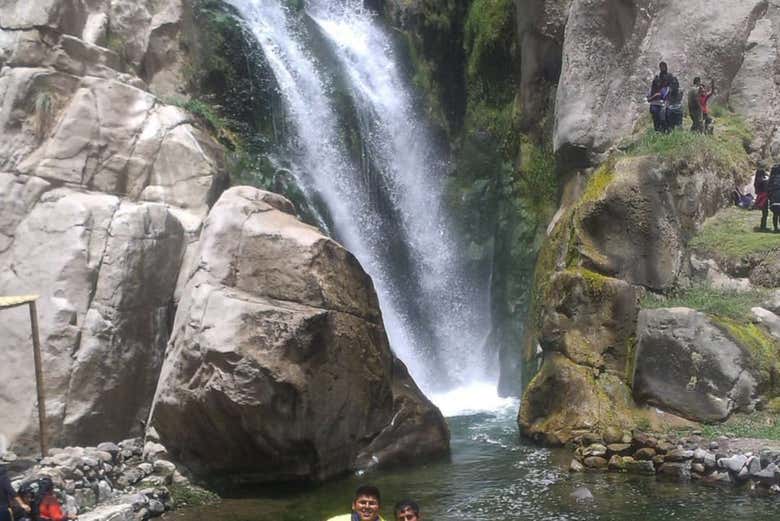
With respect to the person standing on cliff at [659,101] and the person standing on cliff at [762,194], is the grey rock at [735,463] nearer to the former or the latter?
the person standing on cliff at [762,194]

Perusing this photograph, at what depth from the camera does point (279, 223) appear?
13.3 meters

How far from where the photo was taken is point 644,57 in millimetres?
19828

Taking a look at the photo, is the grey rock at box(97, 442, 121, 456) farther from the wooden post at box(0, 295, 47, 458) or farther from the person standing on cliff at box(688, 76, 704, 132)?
the person standing on cliff at box(688, 76, 704, 132)

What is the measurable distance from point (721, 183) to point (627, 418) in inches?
243

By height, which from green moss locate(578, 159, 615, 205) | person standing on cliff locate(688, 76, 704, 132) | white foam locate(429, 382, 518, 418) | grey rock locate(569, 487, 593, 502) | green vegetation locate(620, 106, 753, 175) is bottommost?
grey rock locate(569, 487, 593, 502)

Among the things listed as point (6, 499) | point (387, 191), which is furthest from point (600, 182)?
point (6, 499)

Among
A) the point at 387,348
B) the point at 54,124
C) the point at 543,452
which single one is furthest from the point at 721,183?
the point at 54,124

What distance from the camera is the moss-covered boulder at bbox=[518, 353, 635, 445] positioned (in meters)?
14.1

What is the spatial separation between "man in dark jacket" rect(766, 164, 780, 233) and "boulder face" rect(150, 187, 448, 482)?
26.2 feet

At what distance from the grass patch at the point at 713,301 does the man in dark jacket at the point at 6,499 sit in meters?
10.6

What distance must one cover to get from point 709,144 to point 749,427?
21.8 feet

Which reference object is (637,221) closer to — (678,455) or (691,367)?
(691,367)

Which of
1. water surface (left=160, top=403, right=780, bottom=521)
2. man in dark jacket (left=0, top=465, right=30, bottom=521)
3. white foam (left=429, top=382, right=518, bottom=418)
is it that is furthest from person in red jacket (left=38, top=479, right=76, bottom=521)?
white foam (left=429, top=382, right=518, bottom=418)

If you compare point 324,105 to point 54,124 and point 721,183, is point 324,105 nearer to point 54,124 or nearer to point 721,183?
point 54,124
